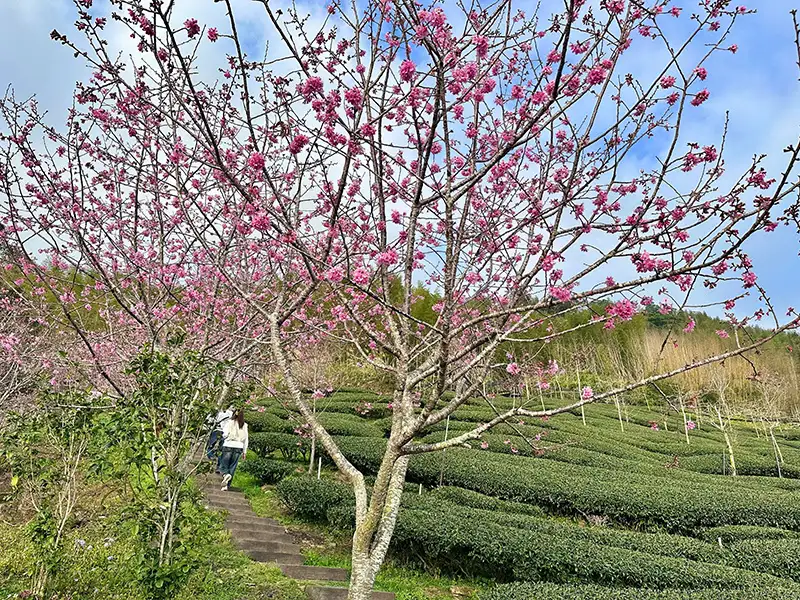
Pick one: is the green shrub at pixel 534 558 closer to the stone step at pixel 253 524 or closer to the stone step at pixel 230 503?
the stone step at pixel 253 524

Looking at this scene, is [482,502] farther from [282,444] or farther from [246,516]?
[282,444]

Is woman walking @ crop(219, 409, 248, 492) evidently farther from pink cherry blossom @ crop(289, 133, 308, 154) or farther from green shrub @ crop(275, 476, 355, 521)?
pink cherry blossom @ crop(289, 133, 308, 154)

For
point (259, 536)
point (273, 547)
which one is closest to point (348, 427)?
point (259, 536)

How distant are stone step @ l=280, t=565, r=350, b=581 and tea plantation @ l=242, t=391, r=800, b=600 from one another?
0.94m

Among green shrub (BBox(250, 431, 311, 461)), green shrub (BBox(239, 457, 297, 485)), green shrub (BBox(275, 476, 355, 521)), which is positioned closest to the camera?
green shrub (BBox(275, 476, 355, 521))

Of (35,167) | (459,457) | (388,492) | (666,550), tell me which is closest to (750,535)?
(666,550)

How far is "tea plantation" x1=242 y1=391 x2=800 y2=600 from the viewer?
5.30 m

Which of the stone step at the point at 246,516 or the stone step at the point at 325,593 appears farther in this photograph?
the stone step at the point at 246,516

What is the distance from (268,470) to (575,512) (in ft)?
16.8

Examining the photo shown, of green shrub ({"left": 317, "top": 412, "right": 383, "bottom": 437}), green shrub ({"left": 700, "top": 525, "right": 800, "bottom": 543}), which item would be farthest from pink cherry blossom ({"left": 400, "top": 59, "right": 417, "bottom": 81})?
green shrub ({"left": 317, "top": 412, "right": 383, "bottom": 437})

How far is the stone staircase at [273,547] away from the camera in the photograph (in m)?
4.75

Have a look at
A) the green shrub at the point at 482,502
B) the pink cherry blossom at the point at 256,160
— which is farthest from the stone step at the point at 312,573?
the pink cherry blossom at the point at 256,160

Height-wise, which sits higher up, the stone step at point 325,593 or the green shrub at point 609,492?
the green shrub at point 609,492

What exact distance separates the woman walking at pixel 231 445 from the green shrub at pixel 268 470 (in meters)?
1.07
